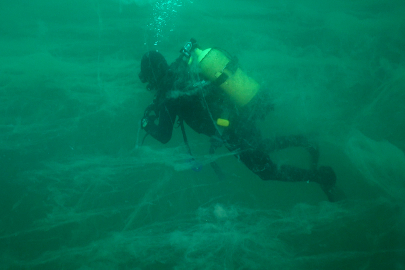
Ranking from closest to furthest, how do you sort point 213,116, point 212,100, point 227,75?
point 227,75 < point 212,100 < point 213,116

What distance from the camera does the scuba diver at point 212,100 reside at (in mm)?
3590

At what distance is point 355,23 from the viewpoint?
6.78m

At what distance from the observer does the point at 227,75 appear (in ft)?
11.6

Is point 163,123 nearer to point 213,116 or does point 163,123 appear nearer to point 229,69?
point 213,116

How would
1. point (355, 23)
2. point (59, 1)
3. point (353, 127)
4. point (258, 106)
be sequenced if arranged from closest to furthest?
point (258, 106)
point (353, 127)
point (355, 23)
point (59, 1)

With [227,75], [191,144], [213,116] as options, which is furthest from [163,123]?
[191,144]

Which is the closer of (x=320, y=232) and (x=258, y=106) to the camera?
(x=258, y=106)

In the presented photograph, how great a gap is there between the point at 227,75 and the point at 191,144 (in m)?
2.58

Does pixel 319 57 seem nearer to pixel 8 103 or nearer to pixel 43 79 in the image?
pixel 43 79

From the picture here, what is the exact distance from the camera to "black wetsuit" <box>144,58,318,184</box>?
11.9 ft

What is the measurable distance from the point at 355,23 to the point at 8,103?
10516mm

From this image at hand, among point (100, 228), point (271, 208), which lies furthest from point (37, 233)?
→ point (271, 208)

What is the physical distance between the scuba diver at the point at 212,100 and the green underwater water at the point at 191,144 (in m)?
1.06

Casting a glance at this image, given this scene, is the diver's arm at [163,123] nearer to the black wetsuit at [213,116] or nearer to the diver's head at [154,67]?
the black wetsuit at [213,116]
